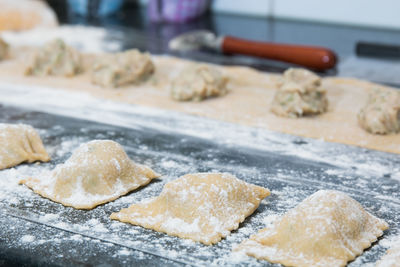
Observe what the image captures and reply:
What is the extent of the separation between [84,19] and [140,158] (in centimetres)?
229

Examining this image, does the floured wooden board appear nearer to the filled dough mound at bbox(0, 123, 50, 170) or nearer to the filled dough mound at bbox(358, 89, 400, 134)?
the filled dough mound at bbox(358, 89, 400, 134)

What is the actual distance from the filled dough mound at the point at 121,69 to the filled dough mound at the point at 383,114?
1.00 m

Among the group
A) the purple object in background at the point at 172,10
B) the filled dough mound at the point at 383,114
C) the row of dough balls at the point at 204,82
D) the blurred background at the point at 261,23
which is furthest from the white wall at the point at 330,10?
the filled dough mound at the point at 383,114

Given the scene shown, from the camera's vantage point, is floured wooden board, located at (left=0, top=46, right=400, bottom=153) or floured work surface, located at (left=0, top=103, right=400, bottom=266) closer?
floured work surface, located at (left=0, top=103, right=400, bottom=266)

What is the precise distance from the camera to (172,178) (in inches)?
68.9

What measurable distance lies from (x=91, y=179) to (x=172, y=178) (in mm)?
243

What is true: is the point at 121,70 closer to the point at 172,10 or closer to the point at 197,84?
the point at 197,84

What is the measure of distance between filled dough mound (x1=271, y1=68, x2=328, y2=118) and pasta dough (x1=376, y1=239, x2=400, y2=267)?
92 centimetres

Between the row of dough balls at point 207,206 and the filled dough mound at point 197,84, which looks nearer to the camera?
the row of dough balls at point 207,206

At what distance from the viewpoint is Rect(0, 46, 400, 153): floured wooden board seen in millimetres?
2092

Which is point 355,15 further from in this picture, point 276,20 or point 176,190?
point 176,190

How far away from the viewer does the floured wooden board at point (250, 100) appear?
6.86ft

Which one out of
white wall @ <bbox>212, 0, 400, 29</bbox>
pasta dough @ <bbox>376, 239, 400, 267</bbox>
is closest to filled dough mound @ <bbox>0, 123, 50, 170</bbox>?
pasta dough @ <bbox>376, 239, 400, 267</bbox>

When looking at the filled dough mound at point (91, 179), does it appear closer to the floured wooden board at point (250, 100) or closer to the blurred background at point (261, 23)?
the floured wooden board at point (250, 100)
